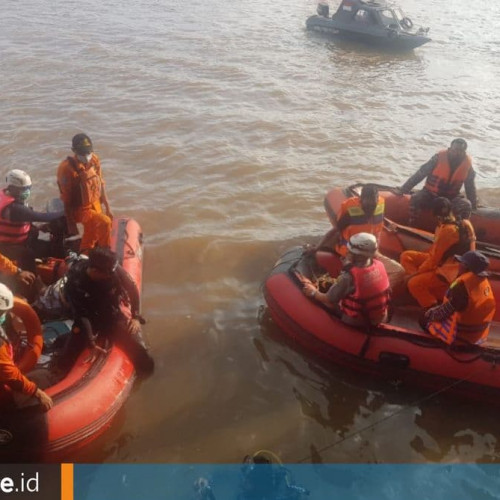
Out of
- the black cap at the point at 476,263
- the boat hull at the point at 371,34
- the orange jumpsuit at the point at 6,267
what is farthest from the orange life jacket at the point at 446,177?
the boat hull at the point at 371,34

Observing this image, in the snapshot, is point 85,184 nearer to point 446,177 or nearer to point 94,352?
point 94,352

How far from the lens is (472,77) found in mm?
14750

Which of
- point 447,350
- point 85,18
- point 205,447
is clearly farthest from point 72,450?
point 85,18

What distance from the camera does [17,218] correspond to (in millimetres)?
Result: 5152

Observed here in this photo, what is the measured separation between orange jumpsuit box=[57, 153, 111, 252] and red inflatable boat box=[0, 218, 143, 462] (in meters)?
0.97

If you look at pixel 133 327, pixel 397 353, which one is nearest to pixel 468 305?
pixel 397 353

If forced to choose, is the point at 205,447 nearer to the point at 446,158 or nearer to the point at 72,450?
the point at 72,450

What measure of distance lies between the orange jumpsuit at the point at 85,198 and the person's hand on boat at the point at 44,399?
1889mm

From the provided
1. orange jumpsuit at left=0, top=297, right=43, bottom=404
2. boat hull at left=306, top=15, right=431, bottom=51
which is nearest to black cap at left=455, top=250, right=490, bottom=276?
orange jumpsuit at left=0, top=297, right=43, bottom=404

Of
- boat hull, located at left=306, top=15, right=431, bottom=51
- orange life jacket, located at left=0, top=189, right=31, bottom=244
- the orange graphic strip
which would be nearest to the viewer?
the orange graphic strip

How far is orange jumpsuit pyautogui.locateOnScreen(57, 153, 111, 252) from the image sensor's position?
5480mm

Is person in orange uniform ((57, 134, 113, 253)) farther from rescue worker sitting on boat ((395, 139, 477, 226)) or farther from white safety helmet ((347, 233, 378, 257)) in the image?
rescue worker sitting on boat ((395, 139, 477, 226))

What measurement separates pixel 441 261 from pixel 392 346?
3.41 feet

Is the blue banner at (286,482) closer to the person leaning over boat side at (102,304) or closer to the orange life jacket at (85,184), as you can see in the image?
the person leaning over boat side at (102,304)
